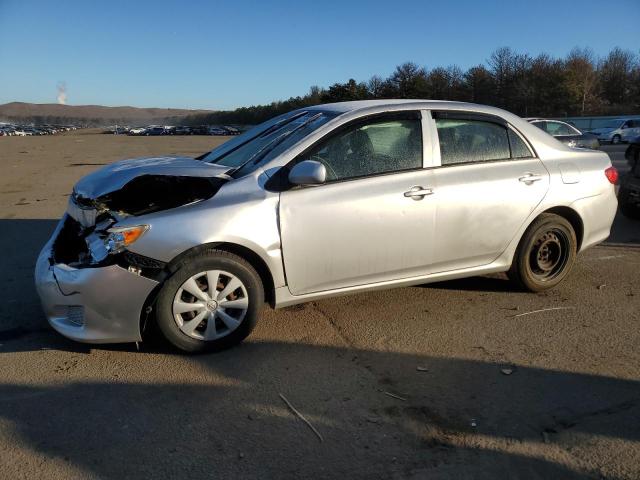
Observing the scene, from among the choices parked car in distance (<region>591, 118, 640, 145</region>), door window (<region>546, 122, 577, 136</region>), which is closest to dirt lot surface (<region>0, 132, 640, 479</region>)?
door window (<region>546, 122, 577, 136</region>)

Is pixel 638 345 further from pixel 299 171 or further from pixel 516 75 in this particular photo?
pixel 516 75

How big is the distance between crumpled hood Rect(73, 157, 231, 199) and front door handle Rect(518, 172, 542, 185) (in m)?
2.41

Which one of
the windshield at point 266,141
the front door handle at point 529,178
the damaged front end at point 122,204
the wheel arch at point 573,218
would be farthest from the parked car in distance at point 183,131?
the front door handle at point 529,178

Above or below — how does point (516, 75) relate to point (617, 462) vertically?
A: above

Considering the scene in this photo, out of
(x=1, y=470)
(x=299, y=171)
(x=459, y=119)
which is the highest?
(x=459, y=119)

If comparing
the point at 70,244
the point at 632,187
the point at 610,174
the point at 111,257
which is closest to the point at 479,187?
the point at 610,174

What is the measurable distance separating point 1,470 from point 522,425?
2.55 meters

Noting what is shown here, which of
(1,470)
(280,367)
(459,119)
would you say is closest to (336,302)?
(280,367)

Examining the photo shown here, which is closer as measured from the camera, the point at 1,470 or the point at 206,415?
the point at 1,470

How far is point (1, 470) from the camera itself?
2.43 m

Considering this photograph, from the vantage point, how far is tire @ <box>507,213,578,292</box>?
456 cm

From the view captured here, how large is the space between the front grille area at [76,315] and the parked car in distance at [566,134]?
56.2 feet

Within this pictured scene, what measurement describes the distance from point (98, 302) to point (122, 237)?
432 millimetres

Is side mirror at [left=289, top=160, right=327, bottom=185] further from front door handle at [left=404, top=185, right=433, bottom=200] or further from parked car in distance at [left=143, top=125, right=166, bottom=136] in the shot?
parked car in distance at [left=143, top=125, right=166, bottom=136]
